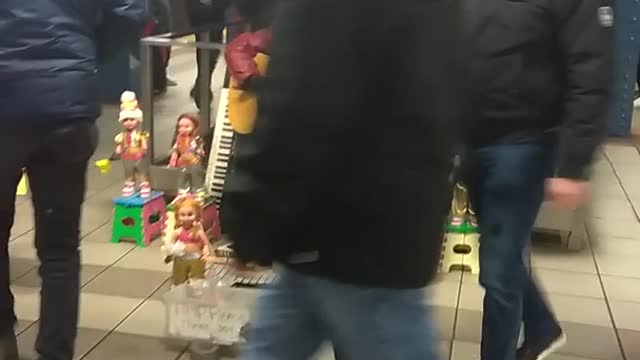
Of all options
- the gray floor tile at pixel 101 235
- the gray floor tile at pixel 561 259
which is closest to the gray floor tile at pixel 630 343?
the gray floor tile at pixel 561 259

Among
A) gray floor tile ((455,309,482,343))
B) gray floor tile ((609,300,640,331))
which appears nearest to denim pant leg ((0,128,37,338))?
gray floor tile ((455,309,482,343))

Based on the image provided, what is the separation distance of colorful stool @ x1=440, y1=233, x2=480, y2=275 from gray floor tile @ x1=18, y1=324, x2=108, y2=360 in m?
1.40

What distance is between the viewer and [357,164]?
4.72ft

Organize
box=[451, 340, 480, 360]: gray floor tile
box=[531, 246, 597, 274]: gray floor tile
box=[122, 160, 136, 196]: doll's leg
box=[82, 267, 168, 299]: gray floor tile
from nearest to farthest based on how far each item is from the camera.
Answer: box=[451, 340, 480, 360]: gray floor tile < box=[82, 267, 168, 299]: gray floor tile < box=[531, 246, 597, 274]: gray floor tile < box=[122, 160, 136, 196]: doll's leg

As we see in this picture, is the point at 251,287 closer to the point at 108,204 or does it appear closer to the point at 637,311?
the point at 637,311

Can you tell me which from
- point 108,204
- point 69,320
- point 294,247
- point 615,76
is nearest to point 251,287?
point 69,320

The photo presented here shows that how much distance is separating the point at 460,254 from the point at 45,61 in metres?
2.03

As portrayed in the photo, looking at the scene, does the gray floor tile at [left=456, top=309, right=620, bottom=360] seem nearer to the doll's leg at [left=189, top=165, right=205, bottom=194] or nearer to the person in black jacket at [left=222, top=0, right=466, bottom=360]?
the doll's leg at [left=189, top=165, right=205, bottom=194]

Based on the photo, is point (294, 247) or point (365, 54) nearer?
point (365, 54)

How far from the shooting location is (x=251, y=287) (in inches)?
117

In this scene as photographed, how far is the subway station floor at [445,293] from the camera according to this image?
3059 mm

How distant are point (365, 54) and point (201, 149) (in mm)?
3054

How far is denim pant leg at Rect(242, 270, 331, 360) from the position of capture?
1.58 meters

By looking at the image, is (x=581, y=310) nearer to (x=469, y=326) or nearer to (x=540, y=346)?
(x=469, y=326)
